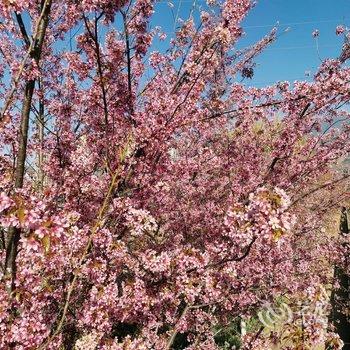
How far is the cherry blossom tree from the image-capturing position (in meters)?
4.25

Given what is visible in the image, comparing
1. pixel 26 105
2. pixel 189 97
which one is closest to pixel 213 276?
pixel 189 97

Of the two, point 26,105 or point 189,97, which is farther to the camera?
point 189,97

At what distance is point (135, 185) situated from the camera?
6750 millimetres

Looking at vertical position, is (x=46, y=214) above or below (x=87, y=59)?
below

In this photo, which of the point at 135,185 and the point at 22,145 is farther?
the point at 135,185

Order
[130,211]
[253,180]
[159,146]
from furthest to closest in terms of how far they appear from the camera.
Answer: [253,180], [159,146], [130,211]

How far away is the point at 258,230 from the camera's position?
3953 mm

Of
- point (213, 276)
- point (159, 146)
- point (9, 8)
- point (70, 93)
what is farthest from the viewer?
point (70, 93)

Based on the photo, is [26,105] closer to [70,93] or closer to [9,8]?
[9,8]

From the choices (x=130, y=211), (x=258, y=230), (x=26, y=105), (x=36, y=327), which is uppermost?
(x=26, y=105)

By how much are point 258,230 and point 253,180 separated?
7232 millimetres

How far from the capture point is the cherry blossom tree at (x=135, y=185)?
425cm

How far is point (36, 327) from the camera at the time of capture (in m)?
4.47

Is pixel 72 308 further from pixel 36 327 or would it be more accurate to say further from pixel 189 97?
pixel 189 97
